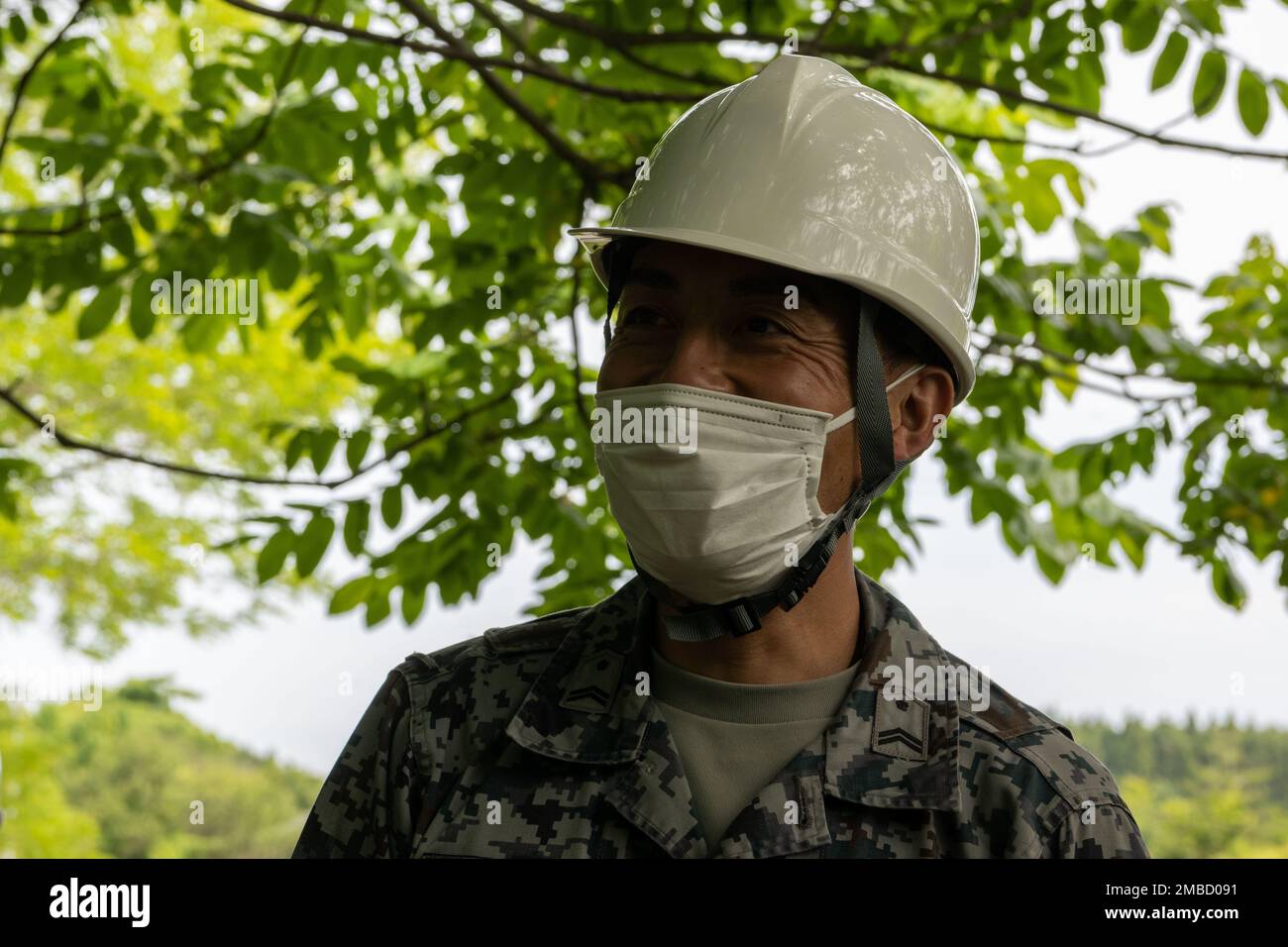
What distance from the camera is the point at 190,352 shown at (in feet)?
16.0

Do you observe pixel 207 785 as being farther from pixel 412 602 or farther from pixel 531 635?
pixel 531 635

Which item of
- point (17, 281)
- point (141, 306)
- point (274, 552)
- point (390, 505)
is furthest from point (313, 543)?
point (17, 281)

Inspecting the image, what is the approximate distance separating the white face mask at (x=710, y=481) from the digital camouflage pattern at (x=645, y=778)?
8.1 inches

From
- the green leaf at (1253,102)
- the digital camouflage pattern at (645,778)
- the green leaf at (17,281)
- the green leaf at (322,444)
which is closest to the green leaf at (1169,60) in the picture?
the green leaf at (1253,102)

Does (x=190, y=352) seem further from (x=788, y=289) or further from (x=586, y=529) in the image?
(x=788, y=289)

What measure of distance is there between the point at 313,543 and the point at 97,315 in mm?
1148

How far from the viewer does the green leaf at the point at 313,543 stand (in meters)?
4.04

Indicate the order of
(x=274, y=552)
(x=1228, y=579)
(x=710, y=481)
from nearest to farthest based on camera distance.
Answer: (x=710, y=481)
(x=274, y=552)
(x=1228, y=579)

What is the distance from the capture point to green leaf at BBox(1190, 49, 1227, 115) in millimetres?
3750

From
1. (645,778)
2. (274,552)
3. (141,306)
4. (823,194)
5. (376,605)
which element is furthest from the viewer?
(376,605)

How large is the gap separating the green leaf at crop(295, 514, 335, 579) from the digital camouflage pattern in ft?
6.02

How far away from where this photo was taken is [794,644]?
219cm

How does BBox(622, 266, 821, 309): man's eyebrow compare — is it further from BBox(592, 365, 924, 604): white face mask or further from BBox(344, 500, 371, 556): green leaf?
BBox(344, 500, 371, 556): green leaf

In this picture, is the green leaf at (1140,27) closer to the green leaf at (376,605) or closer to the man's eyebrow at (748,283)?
the man's eyebrow at (748,283)
